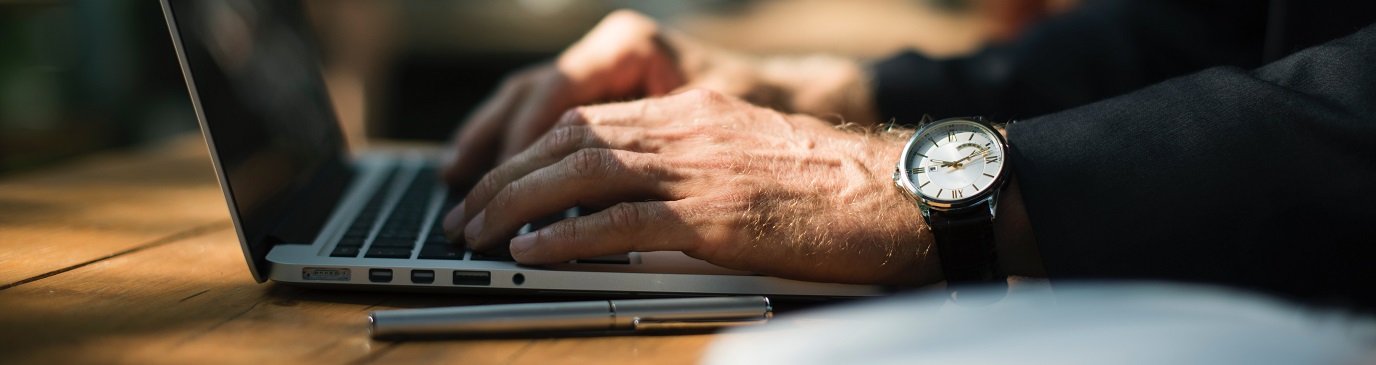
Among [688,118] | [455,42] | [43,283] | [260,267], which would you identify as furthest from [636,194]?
[455,42]

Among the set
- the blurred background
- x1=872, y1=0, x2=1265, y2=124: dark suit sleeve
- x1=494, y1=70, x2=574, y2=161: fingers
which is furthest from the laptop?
the blurred background

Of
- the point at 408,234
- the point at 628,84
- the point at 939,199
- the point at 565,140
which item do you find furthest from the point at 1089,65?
the point at 408,234

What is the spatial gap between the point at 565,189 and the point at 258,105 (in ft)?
1.26

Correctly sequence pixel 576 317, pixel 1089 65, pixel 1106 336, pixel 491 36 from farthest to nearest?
1. pixel 491 36
2. pixel 1089 65
3. pixel 576 317
4. pixel 1106 336

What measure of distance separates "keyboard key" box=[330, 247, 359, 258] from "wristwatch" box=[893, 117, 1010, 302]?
0.42 m

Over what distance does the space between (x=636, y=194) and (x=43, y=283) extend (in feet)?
1.47

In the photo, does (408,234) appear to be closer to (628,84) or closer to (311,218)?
(311,218)

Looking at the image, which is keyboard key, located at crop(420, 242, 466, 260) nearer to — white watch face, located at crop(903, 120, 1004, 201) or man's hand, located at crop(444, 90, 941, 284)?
man's hand, located at crop(444, 90, 941, 284)

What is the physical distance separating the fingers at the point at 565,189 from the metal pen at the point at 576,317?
0.46 feet

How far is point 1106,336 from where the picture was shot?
428 millimetres

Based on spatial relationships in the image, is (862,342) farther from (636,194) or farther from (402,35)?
(402,35)

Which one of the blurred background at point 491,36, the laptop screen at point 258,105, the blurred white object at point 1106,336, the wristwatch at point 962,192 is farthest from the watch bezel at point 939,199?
the blurred background at point 491,36

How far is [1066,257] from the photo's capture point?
2.23 ft

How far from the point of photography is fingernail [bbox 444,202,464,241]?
0.76 metres
